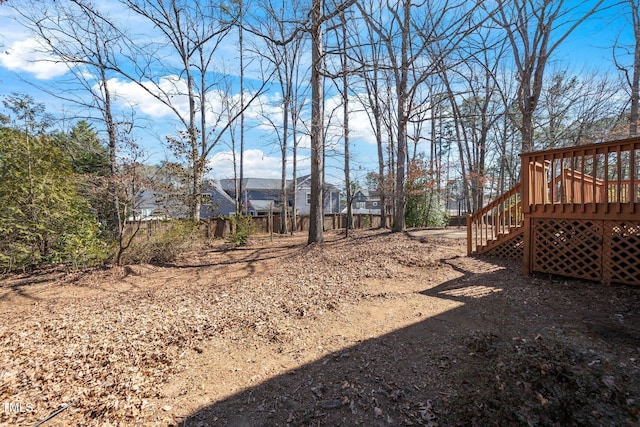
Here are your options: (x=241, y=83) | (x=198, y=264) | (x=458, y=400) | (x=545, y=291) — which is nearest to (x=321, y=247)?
(x=198, y=264)

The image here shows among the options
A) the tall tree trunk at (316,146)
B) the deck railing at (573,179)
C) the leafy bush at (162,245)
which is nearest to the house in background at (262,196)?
the tall tree trunk at (316,146)

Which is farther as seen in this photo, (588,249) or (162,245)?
(162,245)

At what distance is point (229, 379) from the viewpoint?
8.05ft

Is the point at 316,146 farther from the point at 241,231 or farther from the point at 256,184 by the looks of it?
the point at 256,184

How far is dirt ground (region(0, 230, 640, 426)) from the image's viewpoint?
1866 mm

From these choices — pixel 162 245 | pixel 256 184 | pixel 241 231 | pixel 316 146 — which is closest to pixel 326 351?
pixel 162 245

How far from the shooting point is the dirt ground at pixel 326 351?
1.87 meters

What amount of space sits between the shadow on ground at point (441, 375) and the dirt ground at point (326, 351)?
0.01 meters

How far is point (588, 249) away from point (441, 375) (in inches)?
149

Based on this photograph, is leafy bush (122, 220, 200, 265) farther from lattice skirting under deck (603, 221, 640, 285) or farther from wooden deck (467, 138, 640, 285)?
lattice skirting under deck (603, 221, 640, 285)

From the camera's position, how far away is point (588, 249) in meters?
4.30

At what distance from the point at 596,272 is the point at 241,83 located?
14081 millimetres

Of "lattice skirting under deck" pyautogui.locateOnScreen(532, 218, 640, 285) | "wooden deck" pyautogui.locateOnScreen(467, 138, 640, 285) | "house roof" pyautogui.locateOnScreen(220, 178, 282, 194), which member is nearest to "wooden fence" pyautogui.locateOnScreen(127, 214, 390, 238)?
"wooden deck" pyautogui.locateOnScreen(467, 138, 640, 285)

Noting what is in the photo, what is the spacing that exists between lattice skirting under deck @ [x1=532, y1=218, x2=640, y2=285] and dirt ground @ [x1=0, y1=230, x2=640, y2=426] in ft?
0.77
